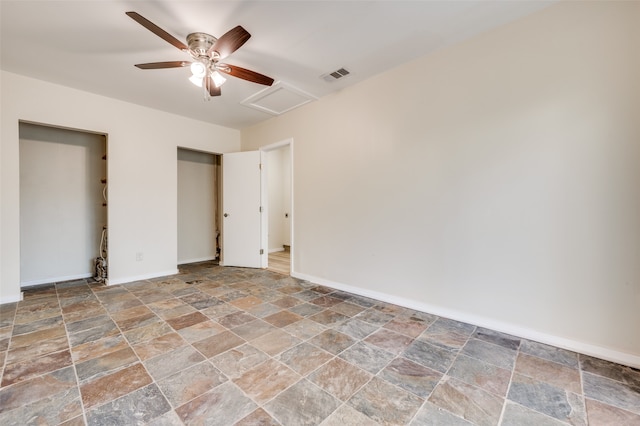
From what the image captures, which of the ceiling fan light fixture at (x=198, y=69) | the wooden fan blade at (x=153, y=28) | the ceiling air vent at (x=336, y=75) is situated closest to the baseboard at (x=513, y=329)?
the ceiling air vent at (x=336, y=75)

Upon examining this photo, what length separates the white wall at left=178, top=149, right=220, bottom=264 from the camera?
4.89 m

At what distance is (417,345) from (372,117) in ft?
7.70

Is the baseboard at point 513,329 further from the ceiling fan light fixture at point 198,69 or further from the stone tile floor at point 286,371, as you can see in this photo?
the ceiling fan light fixture at point 198,69

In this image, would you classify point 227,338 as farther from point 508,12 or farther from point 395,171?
point 508,12

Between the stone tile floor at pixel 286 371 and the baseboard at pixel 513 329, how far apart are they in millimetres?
65

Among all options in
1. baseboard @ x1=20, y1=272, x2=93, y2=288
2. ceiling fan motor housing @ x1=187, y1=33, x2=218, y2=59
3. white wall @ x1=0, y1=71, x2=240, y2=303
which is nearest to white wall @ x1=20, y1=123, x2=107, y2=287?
baseboard @ x1=20, y1=272, x2=93, y2=288

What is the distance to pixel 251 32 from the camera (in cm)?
221

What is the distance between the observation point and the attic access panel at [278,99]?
10.7 ft

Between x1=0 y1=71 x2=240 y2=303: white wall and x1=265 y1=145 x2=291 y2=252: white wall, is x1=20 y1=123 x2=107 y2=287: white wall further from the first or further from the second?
x1=265 y1=145 x2=291 y2=252: white wall

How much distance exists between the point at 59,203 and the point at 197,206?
189cm

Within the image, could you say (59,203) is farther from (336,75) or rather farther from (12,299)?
(336,75)

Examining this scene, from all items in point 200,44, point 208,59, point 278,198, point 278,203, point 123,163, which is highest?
point 200,44

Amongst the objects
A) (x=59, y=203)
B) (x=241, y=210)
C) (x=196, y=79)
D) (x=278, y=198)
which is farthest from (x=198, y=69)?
(x=278, y=198)

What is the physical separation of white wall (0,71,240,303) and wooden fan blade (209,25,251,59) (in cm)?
244
